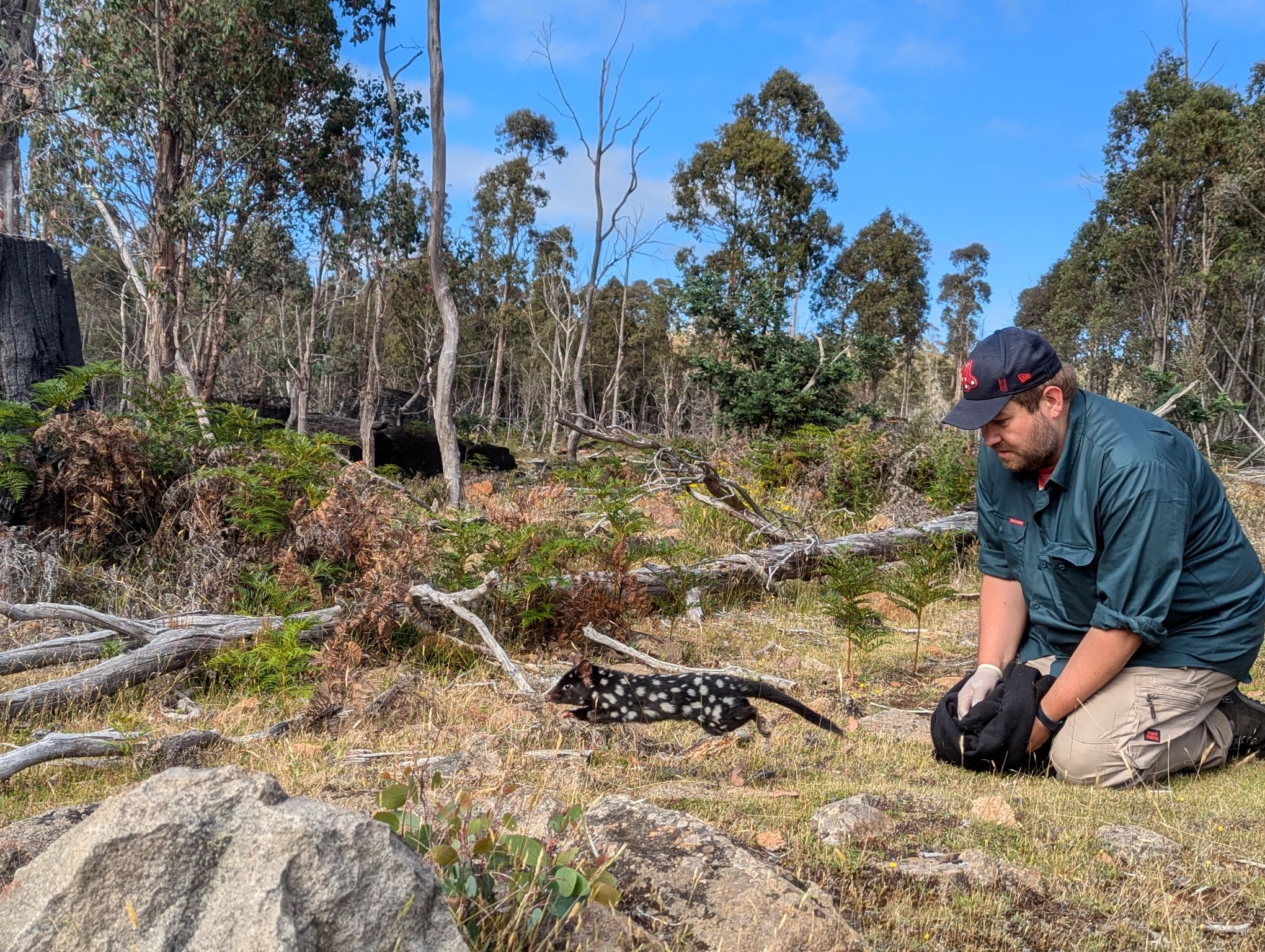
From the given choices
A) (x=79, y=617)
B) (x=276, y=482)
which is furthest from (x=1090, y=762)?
(x=276, y=482)

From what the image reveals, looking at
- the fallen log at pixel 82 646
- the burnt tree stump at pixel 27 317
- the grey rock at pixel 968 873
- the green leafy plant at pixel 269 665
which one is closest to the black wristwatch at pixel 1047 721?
the grey rock at pixel 968 873

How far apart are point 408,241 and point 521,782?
18.2 m

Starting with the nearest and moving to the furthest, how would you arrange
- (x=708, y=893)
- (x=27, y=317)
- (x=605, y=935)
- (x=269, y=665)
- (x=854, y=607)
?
1. (x=605, y=935)
2. (x=708, y=893)
3. (x=269, y=665)
4. (x=854, y=607)
5. (x=27, y=317)

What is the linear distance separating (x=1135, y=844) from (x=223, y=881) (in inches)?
108

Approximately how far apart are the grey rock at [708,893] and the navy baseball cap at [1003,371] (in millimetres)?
1914

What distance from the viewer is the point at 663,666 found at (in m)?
5.32

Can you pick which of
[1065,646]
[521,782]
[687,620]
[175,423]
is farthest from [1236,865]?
[175,423]

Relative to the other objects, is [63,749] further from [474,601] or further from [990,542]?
[990,542]

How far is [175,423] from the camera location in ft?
22.0

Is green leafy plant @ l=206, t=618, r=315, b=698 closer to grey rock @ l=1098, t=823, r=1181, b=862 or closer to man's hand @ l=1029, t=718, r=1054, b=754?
man's hand @ l=1029, t=718, r=1054, b=754

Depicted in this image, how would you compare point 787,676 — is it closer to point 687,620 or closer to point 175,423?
point 687,620

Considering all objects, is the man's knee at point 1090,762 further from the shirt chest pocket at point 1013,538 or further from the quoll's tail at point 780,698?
the quoll's tail at point 780,698

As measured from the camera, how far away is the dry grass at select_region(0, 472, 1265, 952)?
94.1 inches

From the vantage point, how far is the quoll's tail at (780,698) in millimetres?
4023
